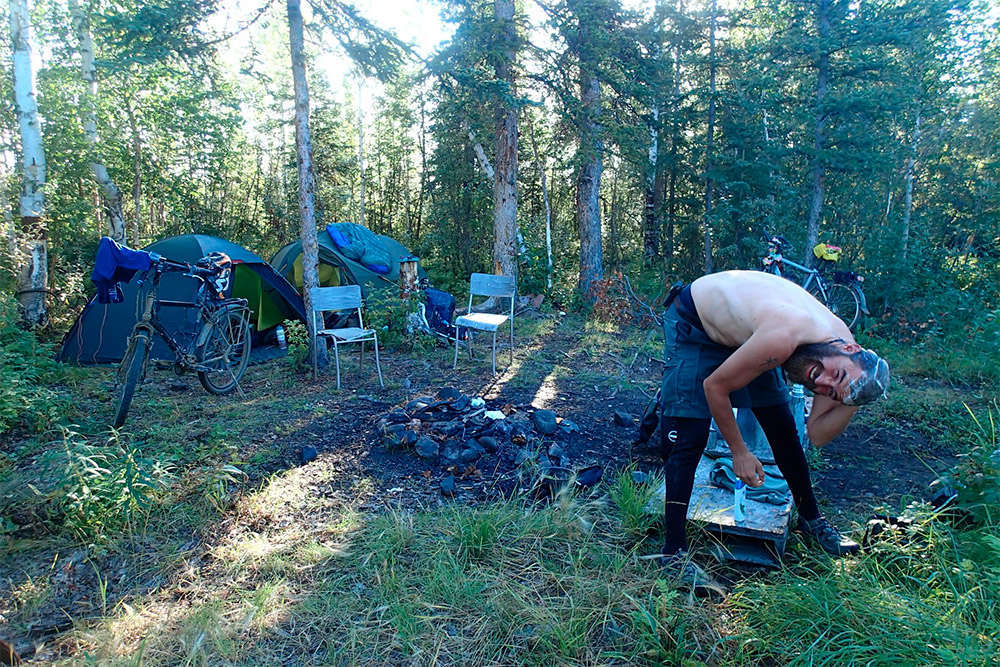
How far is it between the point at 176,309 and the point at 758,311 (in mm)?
5844

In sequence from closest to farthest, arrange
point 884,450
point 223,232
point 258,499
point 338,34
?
point 258,499, point 884,450, point 338,34, point 223,232

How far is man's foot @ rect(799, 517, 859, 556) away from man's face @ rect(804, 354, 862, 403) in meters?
0.85

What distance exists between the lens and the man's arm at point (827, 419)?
6.41 ft

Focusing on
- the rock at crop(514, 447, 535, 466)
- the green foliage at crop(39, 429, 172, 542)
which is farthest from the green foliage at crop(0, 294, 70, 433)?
the rock at crop(514, 447, 535, 466)

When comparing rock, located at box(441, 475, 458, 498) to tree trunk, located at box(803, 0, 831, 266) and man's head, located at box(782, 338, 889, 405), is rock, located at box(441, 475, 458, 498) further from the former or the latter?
tree trunk, located at box(803, 0, 831, 266)

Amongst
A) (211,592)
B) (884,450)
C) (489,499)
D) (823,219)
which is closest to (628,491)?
(489,499)

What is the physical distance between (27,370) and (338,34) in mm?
4099

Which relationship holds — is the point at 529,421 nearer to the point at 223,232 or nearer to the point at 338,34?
the point at 338,34

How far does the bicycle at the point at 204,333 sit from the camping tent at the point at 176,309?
26 cm

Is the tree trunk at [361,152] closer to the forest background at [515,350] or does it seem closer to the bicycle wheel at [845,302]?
the forest background at [515,350]

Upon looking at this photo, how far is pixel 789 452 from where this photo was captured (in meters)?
2.46

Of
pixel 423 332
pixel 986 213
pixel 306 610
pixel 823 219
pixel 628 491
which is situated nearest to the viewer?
pixel 306 610

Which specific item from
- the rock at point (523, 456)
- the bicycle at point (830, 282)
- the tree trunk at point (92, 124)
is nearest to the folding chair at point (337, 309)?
the rock at point (523, 456)

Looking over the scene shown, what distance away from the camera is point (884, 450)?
12.7 feet
